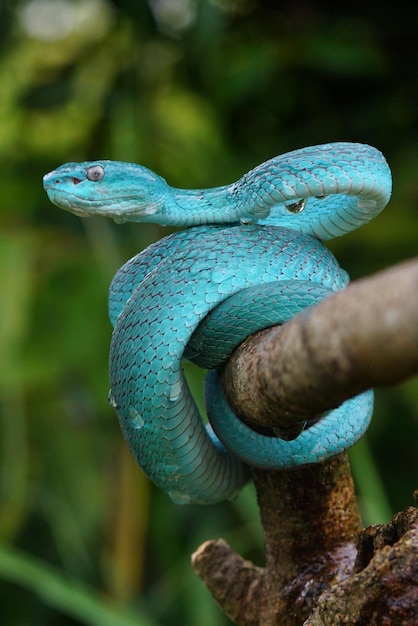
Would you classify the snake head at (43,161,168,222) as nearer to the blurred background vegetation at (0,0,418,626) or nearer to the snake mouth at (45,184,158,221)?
the snake mouth at (45,184,158,221)

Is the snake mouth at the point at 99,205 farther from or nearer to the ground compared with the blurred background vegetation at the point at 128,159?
farther from the ground

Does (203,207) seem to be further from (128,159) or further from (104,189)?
(128,159)

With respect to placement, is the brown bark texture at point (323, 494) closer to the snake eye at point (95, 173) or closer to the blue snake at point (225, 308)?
the blue snake at point (225, 308)

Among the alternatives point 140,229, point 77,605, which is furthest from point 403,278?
point 140,229

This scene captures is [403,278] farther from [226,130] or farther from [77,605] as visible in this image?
[226,130]

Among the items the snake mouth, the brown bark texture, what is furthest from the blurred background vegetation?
the brown bark texture

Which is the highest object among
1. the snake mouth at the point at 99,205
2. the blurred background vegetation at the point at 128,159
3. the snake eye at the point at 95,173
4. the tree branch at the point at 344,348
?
the tree branch at the point at 344,348

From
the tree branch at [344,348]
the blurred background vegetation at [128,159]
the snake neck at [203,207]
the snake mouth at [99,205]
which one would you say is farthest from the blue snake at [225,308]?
the blurred background vegetation at [128,159]
